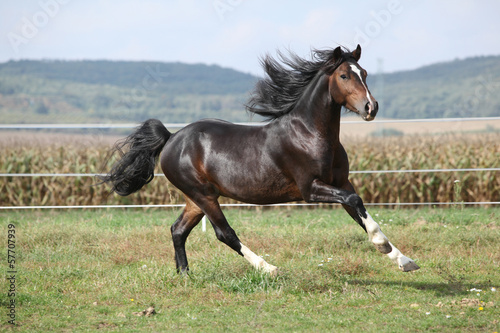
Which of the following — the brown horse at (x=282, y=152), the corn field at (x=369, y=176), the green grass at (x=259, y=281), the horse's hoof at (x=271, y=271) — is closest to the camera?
the green grass at (x=259, y=281)

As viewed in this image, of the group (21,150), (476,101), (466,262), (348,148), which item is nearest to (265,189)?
(466,262)

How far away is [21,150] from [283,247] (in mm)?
8267

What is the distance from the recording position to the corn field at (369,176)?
11938mm

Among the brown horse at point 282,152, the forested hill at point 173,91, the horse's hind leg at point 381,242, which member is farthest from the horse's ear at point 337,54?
the forested hill at point 173,91

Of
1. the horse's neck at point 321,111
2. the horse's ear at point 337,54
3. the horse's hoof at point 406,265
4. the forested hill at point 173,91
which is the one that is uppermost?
the forested hill at point 173,91

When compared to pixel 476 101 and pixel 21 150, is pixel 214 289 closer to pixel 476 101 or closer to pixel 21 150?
pixel 21 150

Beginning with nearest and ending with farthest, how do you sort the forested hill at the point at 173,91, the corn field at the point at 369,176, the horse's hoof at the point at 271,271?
1. the horse's hoof at the point at 271,271
2. the corn field at the point at 369,176
3. the forested hill at the point at 173,91

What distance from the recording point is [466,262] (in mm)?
6215

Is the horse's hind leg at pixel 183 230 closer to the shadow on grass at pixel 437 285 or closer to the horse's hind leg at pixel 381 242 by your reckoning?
the shadow on grass at pixel 437 285

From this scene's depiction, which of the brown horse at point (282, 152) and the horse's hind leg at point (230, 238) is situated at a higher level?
the brown horse at point (282, 152)

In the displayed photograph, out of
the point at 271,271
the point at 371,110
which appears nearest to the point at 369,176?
the point at 271,271

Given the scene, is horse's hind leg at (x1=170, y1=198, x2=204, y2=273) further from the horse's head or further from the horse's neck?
the horse's head

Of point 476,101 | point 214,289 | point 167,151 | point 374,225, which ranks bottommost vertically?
point 214,289

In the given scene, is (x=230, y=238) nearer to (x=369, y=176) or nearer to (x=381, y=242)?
(x=381, y=242)
